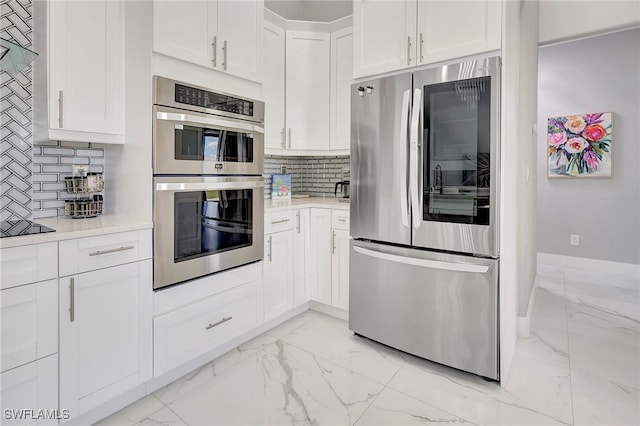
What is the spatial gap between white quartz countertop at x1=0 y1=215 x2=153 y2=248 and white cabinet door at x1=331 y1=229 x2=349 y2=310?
1.42 m

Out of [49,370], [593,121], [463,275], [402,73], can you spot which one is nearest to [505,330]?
[463,275]

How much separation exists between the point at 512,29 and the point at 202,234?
2176 millimetres

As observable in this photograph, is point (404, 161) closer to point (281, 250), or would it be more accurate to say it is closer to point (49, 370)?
point (281, 250)

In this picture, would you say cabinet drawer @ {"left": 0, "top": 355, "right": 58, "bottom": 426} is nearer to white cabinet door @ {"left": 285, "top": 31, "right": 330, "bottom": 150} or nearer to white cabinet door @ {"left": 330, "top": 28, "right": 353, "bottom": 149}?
white cabinet door @ {"left": 285, "top": 31, "right": 330, "bottom": 150}

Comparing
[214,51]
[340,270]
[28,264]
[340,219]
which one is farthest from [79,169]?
[340,270]

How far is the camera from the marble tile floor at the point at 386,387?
69.5 inches

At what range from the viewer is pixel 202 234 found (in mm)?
2145

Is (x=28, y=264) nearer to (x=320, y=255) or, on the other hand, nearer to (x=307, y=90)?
(x=320, y=255)

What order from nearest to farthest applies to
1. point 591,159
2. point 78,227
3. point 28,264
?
point 28,264 → point 78,227 → point 591,159

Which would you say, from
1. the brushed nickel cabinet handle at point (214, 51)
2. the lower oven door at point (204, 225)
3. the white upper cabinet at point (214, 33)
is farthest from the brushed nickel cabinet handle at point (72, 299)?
the brushed nickel cabinet handle at point (214, 51)

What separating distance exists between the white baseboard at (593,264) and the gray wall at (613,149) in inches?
2.2

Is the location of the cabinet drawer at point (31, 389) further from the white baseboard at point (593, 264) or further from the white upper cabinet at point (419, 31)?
the white baseboard at point (593, 264)

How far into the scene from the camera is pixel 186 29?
2.00 m

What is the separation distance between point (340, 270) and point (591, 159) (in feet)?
12.4
